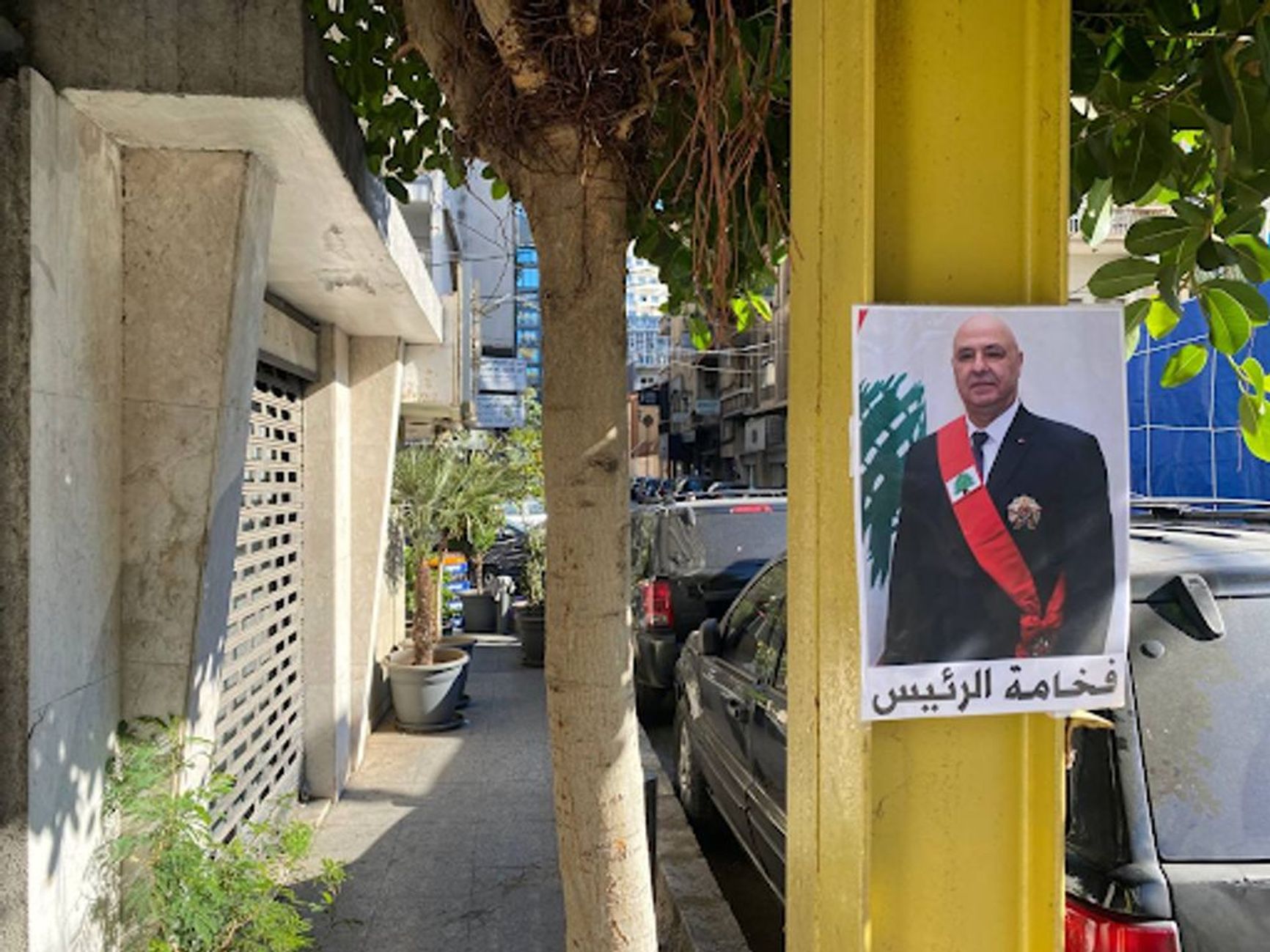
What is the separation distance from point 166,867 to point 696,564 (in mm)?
5784

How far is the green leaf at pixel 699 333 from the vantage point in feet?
12.7

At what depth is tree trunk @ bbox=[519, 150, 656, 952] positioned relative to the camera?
2.28 metres

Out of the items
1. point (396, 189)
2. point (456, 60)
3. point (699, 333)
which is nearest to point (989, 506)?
point (456, 60)

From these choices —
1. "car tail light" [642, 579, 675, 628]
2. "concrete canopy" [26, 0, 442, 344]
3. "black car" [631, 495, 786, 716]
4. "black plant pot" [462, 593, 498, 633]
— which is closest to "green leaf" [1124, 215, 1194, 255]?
"concrete canopy" [26, 0, 442, 344]

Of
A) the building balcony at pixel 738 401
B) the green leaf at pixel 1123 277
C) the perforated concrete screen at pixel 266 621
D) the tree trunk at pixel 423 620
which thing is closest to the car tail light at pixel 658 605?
the tree trunk at pixel 423 620

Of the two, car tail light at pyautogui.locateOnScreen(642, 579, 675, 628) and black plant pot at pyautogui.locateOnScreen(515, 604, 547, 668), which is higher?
car tail light at pyautogui.locateOnScreen(642, 579, 675, 628)

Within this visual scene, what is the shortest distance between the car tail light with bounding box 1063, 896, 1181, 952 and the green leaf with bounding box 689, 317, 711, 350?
2306 millimetres

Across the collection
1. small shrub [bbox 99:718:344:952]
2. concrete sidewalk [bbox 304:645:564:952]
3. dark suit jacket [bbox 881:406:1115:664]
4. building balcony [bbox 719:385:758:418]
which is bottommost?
concrete sidewalk [bbox 304:645:564:952]

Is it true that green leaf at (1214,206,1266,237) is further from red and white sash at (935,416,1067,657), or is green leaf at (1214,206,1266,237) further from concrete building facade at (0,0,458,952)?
concrete building facade at (0,0,458,952)

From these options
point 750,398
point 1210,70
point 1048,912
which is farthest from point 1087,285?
point 750,398

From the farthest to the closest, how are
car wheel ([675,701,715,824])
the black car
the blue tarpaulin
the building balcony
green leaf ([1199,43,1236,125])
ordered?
the building balcony → the blue tarpaulin → the black car → car wheel ([675,701,715,824]) → green leaf ([1199,43,1236,125])

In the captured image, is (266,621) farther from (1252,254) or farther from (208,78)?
(1252,254)

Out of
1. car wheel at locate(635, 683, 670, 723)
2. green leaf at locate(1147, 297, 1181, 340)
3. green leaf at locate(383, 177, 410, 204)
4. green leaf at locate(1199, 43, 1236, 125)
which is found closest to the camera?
green leaf at locate(1199, 43, 1236, 125)

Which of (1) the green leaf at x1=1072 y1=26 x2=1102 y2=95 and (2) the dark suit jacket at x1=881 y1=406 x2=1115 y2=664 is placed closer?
(2) the dark suit jacket at x1=881 y1=406 x2=1115 y2=664
